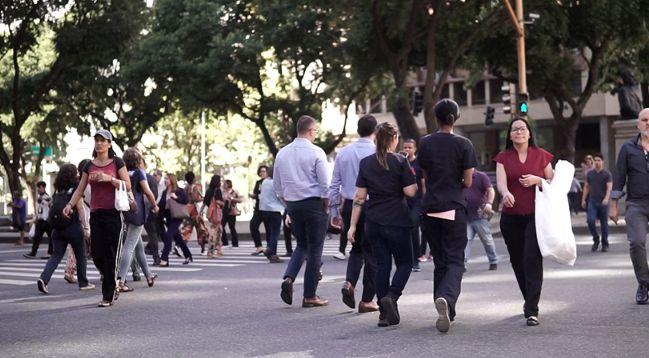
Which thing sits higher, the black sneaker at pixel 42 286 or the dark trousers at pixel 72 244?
the dark trousers at pixel 72 244

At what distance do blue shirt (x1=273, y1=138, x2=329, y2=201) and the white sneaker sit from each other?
251 cm

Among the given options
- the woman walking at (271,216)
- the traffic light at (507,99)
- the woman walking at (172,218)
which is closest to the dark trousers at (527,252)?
the woman walking at (271,216)

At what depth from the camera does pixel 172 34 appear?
40.4m

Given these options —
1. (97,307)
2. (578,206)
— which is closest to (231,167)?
(578,206)

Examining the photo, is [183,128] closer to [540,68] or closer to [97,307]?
[540,68]

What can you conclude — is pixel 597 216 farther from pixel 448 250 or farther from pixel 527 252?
pixel 448 250

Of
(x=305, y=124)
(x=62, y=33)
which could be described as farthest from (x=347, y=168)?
(x=62, y=33)

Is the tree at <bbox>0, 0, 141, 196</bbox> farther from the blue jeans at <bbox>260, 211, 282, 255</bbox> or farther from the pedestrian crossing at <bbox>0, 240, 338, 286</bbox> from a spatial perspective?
the blue jeans at <bbox>260, 211, 282, 255</bbox>

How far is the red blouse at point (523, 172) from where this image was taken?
9.15 m

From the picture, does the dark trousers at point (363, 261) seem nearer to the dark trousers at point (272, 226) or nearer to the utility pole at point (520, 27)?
the dark trousers at point (272, 226)

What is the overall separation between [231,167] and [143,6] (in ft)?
96.9

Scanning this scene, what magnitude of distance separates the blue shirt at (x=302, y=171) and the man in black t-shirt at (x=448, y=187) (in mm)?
1952

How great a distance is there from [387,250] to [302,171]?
1.65 meters

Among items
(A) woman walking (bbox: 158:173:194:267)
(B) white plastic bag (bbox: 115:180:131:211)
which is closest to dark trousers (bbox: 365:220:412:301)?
(B) white plastic bag (bbox: 115:180:131:211)
